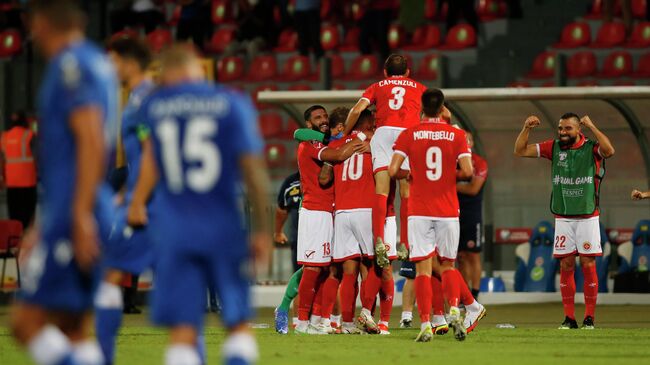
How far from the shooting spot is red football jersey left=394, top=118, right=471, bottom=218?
11000 mm

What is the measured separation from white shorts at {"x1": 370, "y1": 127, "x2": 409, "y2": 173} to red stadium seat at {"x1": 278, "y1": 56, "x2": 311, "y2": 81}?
37.8 ft

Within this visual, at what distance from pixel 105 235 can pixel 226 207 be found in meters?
0.63

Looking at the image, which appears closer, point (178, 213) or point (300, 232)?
point (178, 213)

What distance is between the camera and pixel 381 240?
39.3ft

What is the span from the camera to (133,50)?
805 cm

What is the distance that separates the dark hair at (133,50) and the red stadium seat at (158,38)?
699 inches

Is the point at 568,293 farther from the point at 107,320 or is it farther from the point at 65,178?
the point at 65,178

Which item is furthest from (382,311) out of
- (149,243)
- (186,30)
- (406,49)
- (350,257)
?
(186,30)

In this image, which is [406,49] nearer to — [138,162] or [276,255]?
[276,255]

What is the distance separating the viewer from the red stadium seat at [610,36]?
22.2 metres

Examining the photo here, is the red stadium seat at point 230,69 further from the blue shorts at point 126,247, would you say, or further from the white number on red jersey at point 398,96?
the blue shorts at point 126,247

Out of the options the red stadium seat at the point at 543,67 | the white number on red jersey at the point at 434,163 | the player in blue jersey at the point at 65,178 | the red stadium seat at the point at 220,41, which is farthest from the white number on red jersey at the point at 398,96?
the red stadium seat at the point at 220,41

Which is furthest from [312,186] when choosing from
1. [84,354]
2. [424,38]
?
[424,38]

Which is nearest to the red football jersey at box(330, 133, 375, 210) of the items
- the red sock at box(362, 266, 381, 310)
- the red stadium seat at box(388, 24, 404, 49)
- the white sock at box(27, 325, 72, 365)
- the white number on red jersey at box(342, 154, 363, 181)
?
the white number on red jersey at box(342, 154, 363, 181)
